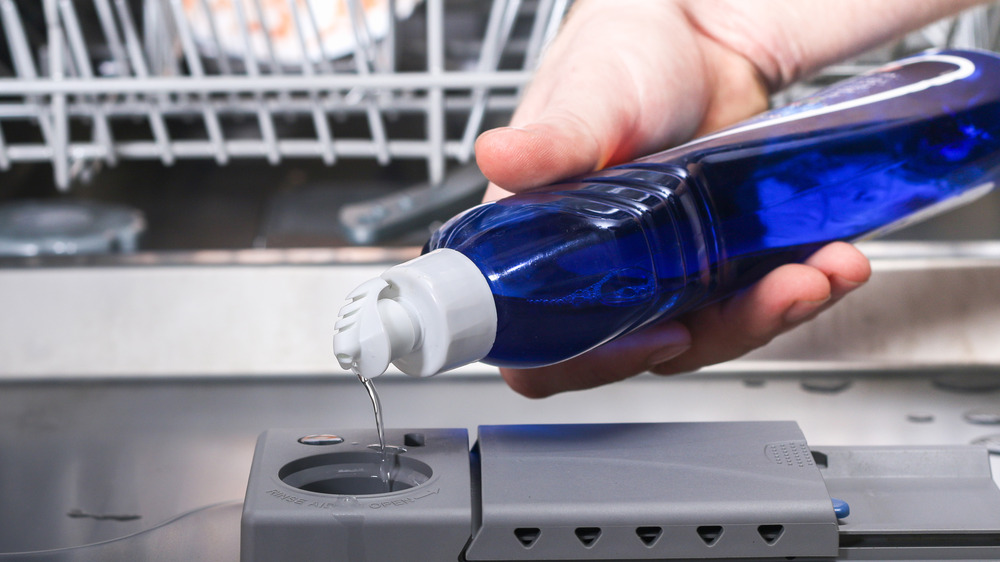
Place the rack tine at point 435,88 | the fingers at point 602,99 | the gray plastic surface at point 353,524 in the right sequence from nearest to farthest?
the gray plastic surface at point 353,524, the fingers at point 602,99, the rack tine at point 435,88

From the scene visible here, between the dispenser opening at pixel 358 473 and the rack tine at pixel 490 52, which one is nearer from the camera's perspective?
the dispenser opening at pixel 358 473

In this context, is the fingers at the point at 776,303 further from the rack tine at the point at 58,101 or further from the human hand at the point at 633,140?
the rack tine at the point at 58,101

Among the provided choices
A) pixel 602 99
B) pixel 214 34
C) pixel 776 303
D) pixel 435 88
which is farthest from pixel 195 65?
pixel 776 303

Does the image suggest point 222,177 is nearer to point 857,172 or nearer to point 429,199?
point 429,199

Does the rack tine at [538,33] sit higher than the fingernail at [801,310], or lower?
higher

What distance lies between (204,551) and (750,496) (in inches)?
8.2

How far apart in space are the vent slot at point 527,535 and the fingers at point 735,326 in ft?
0.54

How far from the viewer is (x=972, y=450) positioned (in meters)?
0.38

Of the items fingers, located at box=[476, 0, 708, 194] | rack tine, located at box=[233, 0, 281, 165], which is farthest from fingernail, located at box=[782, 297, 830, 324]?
rack tine, located at box=[233, 0, 281, 165]

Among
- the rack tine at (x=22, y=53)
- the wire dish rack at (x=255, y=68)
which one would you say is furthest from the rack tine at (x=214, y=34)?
the rack tine at (x=22, y=53)

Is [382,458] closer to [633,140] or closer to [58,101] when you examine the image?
[633,140]

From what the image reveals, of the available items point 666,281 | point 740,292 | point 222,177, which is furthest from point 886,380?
point 222,177

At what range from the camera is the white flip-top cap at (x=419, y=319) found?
31 centimetres

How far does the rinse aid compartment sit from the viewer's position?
0.31 meters
